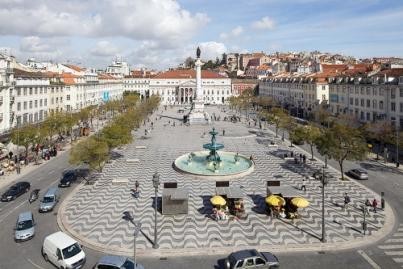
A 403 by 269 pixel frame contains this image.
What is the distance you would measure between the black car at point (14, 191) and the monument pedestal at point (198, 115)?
6001cm

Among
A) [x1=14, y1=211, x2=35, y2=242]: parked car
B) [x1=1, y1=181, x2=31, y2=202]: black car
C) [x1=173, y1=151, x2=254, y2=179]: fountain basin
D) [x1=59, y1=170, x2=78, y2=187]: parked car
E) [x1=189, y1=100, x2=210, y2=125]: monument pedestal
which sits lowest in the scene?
[x1=14, y1=211, x2=35, y2=242]: parked car

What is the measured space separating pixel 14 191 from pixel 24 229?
9.85 meters

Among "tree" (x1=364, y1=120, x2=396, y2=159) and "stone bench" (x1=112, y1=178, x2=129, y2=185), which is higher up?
"tree" (x1=364, y1=120, x2=396, y2=159)

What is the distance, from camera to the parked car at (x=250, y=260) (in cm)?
1842

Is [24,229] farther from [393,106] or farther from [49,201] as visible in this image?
[393,106]

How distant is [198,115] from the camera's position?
94000mm

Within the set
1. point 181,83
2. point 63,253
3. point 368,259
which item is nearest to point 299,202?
point 368,259

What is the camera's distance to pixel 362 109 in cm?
6525

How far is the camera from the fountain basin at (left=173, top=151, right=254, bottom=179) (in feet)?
122

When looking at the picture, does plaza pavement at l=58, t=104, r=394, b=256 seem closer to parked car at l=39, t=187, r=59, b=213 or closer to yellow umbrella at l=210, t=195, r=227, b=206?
parked car at l=39, t=187, r=59, b=213

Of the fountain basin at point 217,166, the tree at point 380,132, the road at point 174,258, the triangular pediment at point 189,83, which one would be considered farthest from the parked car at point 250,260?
the triangular pediment at point 189,83

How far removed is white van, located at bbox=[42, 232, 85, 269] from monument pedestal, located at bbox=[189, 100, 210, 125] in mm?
71677

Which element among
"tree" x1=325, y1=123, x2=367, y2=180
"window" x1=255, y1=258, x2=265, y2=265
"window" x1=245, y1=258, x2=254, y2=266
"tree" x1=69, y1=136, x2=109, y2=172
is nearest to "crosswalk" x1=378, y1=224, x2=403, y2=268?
"window" x1=255, y1=258, x2=265, y2=265

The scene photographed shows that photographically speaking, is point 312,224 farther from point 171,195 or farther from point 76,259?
point 76,259
